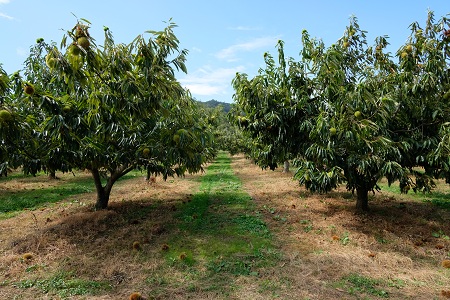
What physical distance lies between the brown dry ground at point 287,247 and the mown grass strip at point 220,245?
0.75ft

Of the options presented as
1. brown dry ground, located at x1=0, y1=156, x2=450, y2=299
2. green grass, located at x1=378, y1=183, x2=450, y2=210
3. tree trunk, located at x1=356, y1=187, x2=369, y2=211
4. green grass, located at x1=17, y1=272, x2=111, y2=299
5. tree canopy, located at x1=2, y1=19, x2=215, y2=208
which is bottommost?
green grass, located at x1=17, y1=272, x2=111, y2=299

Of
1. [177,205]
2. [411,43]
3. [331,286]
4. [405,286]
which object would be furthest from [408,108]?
[177,205]

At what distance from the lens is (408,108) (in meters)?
6.73

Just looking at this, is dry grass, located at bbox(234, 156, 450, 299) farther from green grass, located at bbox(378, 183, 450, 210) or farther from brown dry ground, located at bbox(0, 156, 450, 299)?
green grass, located at bbox(378, 183, 450, 210)

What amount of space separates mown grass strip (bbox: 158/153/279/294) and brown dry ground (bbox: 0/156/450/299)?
23cm

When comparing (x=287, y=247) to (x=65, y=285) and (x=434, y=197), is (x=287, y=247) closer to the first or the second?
(x=65, y=285)

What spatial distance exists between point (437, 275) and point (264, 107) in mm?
4448

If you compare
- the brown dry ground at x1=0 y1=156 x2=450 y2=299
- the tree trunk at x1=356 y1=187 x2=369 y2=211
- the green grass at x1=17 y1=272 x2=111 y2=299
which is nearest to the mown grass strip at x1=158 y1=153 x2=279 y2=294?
the brown dry ground at x1=0 y1=156 x2=450 y2=299

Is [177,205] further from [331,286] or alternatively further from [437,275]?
[437,275]

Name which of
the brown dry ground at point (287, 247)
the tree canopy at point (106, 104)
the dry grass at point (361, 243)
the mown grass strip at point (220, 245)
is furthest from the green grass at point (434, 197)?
the tree canopy at point (106, 104)

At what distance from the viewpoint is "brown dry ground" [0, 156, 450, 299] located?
13.9 ft

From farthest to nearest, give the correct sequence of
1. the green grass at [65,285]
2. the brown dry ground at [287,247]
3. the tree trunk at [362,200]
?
the tree trunk at [362,200] < the brown dry ground at [287,247] < the green grass at [65,285]

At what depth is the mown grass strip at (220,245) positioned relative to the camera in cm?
466

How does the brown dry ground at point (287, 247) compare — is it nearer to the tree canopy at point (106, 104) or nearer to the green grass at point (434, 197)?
the green grass at point (434, 197)
